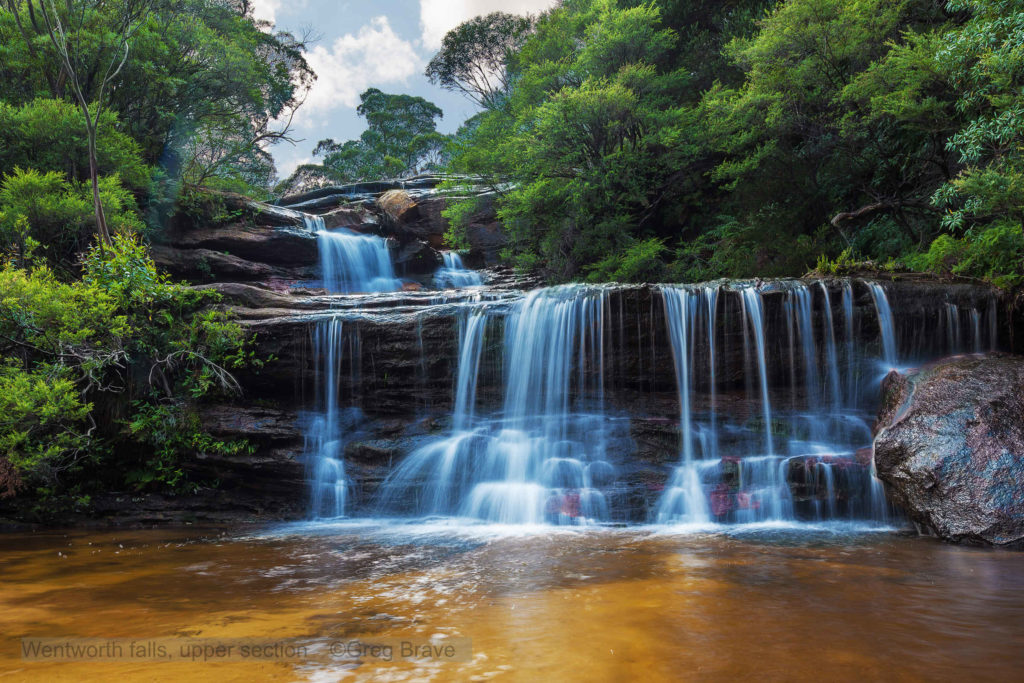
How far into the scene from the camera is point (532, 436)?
31.9 ft

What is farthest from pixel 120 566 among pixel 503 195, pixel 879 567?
pixel 503 195

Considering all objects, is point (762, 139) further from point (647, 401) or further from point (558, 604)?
point (558, 604)

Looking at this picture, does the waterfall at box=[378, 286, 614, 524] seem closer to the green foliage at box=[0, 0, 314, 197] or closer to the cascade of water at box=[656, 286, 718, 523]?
the cascade of water at box=[656, 286, 718, 523]

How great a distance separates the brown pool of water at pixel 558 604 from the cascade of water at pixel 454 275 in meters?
13.2

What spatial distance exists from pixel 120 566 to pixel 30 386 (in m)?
4.19

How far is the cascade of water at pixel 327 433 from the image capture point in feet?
30.3

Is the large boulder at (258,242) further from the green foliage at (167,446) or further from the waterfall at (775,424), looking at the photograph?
the waterfall at (775,424)

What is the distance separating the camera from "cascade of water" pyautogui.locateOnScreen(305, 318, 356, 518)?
30.3 feet

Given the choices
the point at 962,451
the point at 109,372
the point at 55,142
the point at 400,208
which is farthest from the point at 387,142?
the point at 962,451

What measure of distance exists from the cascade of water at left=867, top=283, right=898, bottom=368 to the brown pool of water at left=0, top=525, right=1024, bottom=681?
13.4 feet

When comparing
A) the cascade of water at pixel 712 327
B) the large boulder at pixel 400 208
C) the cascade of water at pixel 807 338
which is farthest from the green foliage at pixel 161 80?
the cascade of water at pixel 807 338

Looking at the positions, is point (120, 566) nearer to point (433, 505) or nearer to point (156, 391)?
point (433, 505)

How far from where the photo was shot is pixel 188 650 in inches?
137

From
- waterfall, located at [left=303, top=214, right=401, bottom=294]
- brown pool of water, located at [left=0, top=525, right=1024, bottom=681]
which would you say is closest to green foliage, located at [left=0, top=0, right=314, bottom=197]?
waterfall, located at [left=303, top=214, right=401, bottom=294]
